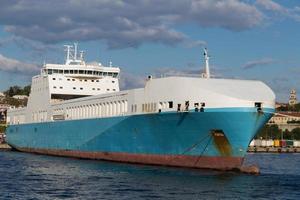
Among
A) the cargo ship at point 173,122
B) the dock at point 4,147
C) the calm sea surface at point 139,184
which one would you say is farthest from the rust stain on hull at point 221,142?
the dock at point 4,147

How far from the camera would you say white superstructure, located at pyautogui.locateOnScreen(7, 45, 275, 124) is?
37688 mm

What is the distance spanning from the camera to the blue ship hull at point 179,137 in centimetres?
3694

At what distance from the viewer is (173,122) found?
128 feet

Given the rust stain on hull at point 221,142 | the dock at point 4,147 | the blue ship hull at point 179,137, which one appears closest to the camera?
the blue ship hull at point 179,137

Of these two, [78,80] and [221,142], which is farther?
[78,80]

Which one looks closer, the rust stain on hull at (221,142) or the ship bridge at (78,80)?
the rust stain on hull at (221,142)

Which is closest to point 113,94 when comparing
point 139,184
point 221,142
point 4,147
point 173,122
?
point 173,122

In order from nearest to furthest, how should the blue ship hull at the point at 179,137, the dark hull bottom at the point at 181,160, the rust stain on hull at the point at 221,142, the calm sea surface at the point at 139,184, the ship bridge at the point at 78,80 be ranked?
1. the calm sea surface at the point at 139,184
2. the blue ship hull at the point at 179,137
3. the rust stain on hull at the point at 221,142
4. the dark hull bottom at the point at 181,160
5. the ship bridge at the point at 78,80

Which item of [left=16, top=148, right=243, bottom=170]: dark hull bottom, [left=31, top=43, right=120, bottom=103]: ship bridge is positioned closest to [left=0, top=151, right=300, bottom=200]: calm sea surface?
[left=16, top=148, right=243, bottom=170]: dark hull bottom

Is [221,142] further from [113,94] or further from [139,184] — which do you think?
[113,94]

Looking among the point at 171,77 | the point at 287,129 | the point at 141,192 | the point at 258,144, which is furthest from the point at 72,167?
the point at 287,129

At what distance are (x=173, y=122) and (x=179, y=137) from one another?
3.71ft

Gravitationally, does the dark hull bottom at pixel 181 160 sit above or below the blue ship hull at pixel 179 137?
below

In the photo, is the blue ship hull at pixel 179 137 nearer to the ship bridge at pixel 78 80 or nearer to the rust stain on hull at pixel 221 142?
the rust stain on hull at pixel 221 142
